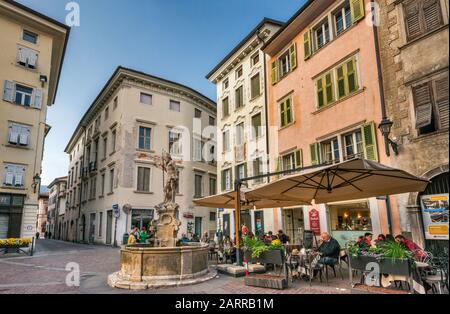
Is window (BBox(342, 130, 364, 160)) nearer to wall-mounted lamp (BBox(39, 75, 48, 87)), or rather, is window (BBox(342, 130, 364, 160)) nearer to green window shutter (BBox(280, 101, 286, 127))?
green window shutter (BBox(280, 101, 286, 127))

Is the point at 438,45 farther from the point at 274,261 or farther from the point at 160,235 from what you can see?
the point at 160,235

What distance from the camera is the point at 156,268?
8133 millimetres

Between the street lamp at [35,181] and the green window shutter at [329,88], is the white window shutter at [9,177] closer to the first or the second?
the street lamp at [35,181]

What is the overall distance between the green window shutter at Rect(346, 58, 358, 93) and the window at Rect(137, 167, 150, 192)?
18572 mm

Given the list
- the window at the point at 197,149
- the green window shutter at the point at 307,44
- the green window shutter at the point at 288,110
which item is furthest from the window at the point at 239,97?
the window at the point at 197,149

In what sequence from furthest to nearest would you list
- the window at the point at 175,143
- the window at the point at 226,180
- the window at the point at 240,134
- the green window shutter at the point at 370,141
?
the window at the point at 175,143 < the window at the point at 226,180 < the window at the point at 240,134 < the green window shutter at the point at 370,141

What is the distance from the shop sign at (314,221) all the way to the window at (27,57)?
22321mm

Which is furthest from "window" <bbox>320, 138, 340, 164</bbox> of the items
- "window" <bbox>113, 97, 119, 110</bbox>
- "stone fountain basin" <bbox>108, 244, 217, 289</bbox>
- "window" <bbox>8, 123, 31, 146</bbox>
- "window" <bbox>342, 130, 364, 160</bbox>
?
"window" <bbox>113, 97, 119, 110</bbox>

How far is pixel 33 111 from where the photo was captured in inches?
886

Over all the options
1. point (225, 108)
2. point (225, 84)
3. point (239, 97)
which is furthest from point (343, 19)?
point (225, 84)

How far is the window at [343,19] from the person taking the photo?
46.9ft

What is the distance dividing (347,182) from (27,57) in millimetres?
24380

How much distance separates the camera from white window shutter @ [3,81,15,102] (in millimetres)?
21375

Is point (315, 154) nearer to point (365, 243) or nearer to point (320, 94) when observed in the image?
point (320, 94)
